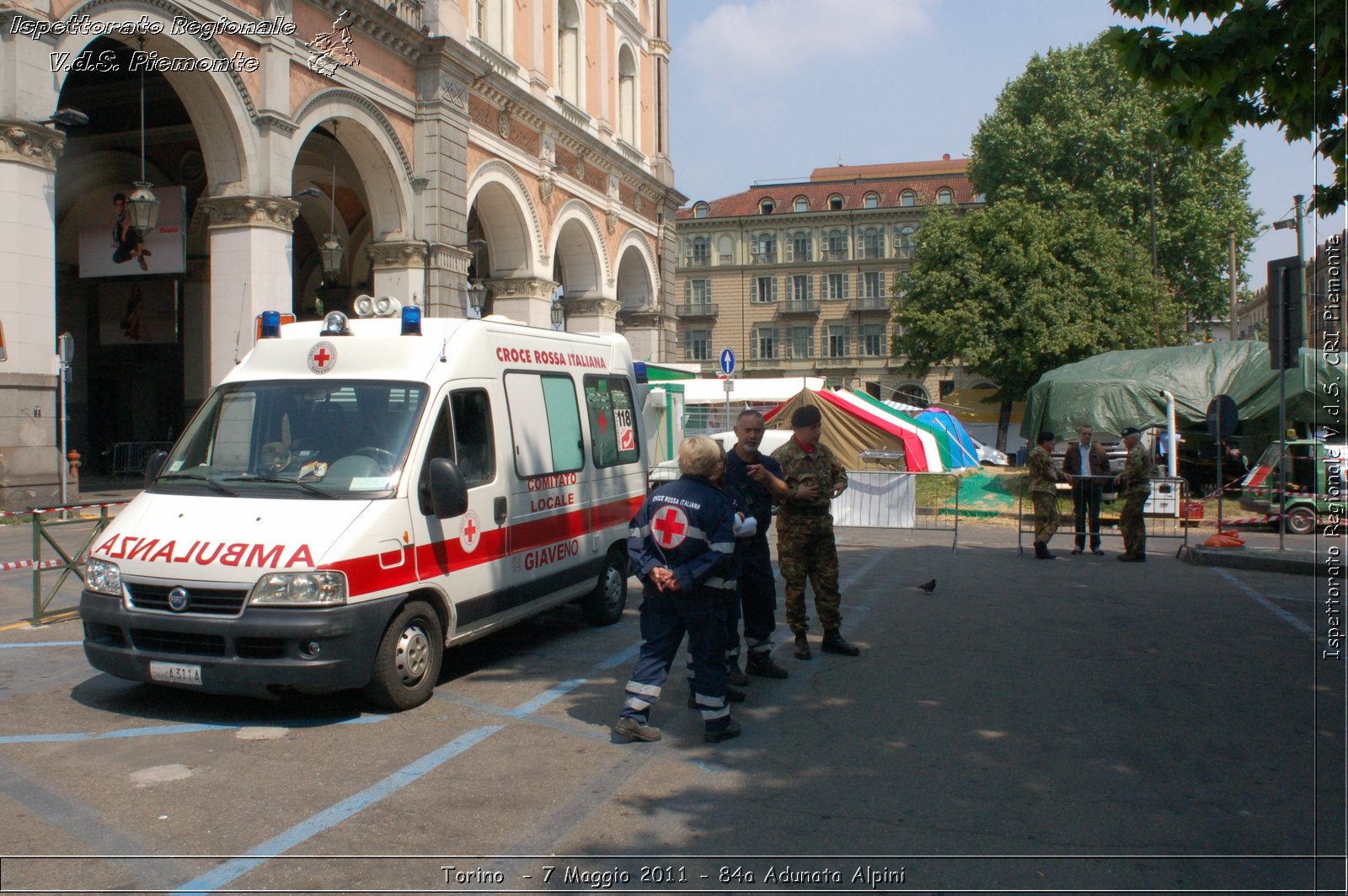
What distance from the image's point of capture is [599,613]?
908 cm

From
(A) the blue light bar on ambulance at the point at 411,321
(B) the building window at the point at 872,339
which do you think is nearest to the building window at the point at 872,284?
(B) the building window at the point at 872,339

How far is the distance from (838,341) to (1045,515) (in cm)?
5969

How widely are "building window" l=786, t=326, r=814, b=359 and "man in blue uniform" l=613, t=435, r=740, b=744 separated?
68834 millimetres

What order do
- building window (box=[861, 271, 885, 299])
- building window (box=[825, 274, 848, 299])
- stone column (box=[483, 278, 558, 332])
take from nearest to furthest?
stone column (box=[483, 278, 558, 332]) → building window (box=[861, 271, 885, 299]) → building window (box=[825, 274, 848, 299])

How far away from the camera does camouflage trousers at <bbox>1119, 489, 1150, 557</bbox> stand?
14.5 metres

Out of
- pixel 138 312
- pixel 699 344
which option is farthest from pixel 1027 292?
pixel 699 344

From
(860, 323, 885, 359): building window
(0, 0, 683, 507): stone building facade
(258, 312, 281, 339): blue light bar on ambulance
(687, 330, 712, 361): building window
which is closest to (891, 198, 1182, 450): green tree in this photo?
(0, 0, 683, 507): stone building facade

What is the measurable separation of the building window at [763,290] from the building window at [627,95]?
42490 mm

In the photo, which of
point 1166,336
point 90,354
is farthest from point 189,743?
point 1166,336

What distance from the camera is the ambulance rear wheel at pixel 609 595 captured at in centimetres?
903

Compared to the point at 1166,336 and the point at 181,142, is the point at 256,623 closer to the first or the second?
the point at 181,142

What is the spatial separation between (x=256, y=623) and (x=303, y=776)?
93cm

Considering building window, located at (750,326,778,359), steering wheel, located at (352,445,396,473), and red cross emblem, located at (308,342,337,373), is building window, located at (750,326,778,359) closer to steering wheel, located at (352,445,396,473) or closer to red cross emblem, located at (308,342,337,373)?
red cross emblem, located at (308,342,337,373)

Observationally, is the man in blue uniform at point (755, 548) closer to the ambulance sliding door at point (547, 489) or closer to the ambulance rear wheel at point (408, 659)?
the ambulance sliding door at point (547, 489)
